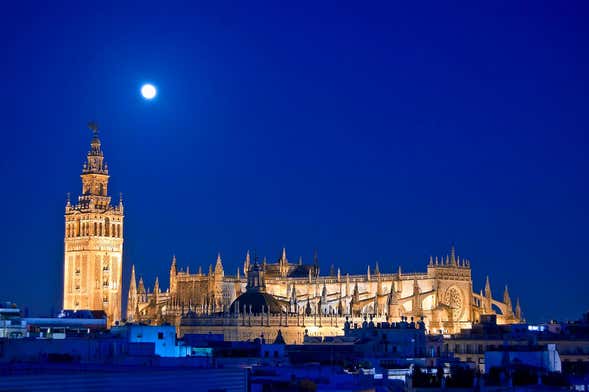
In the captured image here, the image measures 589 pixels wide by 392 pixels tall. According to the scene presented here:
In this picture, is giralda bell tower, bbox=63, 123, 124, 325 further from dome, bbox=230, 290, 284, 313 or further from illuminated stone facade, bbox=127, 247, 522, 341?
dome, bbox=230, 290, 284, 313

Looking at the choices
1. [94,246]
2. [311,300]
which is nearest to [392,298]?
[311,300]

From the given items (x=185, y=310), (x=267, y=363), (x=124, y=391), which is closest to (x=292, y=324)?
(x=185, y=310)

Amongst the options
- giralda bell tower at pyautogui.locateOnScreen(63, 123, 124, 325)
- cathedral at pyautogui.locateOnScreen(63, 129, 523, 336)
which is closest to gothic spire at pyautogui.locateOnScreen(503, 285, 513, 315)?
cathedral at pyautogui.locateOnScreen(63, 129, 523, 336)

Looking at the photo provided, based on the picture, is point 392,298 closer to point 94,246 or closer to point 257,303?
point 257,303

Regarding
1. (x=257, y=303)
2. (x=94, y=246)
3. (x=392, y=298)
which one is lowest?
(x=257, y=303)

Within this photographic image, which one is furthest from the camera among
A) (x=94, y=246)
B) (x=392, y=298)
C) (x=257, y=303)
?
(x=94, y=246)

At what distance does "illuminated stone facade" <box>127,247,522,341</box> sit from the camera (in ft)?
478

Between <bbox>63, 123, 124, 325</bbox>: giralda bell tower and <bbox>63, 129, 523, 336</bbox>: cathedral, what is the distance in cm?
10

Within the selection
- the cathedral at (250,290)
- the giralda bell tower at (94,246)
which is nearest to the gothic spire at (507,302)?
the cathedral at (250,290)

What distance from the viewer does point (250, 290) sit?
154750 millimetres

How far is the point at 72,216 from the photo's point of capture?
169375 millimetres

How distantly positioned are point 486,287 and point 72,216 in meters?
43.3

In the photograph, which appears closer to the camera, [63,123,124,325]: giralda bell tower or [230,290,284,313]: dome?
[230,290,284,313]: dome

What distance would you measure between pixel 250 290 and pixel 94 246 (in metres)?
20.6
